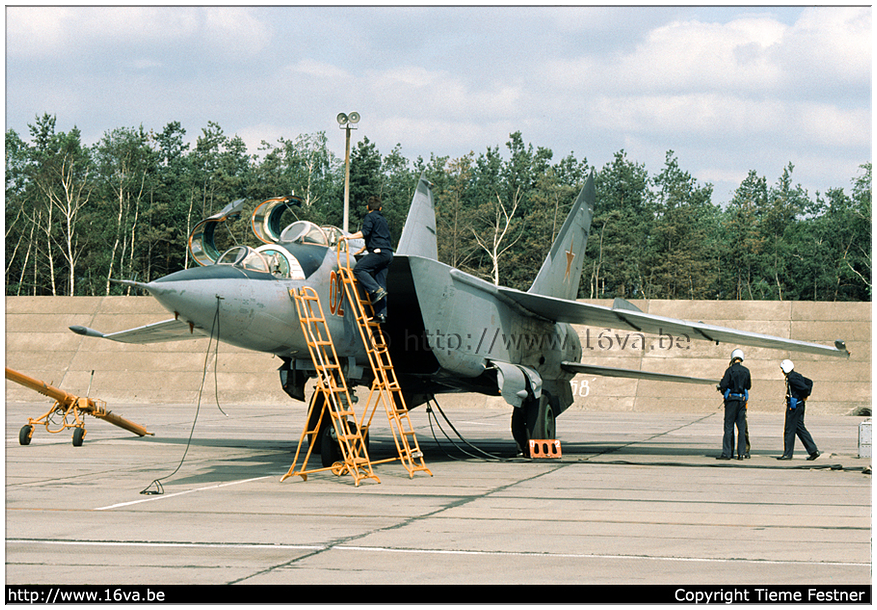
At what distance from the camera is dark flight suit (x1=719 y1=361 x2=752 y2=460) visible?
14.8 m

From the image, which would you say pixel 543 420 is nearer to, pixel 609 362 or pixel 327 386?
pixel 327 386

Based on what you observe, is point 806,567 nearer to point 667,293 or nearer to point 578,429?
point 578,429

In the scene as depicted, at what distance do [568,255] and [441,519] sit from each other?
33.4 feet

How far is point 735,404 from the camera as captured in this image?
14.7 m

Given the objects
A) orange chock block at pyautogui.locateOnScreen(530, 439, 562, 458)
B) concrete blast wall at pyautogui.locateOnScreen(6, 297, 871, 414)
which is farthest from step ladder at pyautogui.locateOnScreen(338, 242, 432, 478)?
concrete blast wall at pyautogui.locateOnScreen(6, 297, 871, 414)

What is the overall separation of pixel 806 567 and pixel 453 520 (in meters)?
3.34

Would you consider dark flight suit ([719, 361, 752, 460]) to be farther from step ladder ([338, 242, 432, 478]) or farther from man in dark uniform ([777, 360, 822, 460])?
step ladder ([338, 242, 432, 478])

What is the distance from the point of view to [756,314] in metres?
33.9

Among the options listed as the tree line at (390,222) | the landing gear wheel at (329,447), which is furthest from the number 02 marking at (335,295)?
the tree line at (390,222)

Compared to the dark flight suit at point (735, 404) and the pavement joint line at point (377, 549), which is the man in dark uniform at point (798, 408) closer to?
the dark flight suit at point (735, 404)

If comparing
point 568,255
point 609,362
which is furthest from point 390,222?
point 568,255

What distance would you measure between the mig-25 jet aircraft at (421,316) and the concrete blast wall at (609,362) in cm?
1528

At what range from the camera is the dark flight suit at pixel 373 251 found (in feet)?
38.1

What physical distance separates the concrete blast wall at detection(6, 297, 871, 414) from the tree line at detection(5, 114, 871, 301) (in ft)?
75.4
